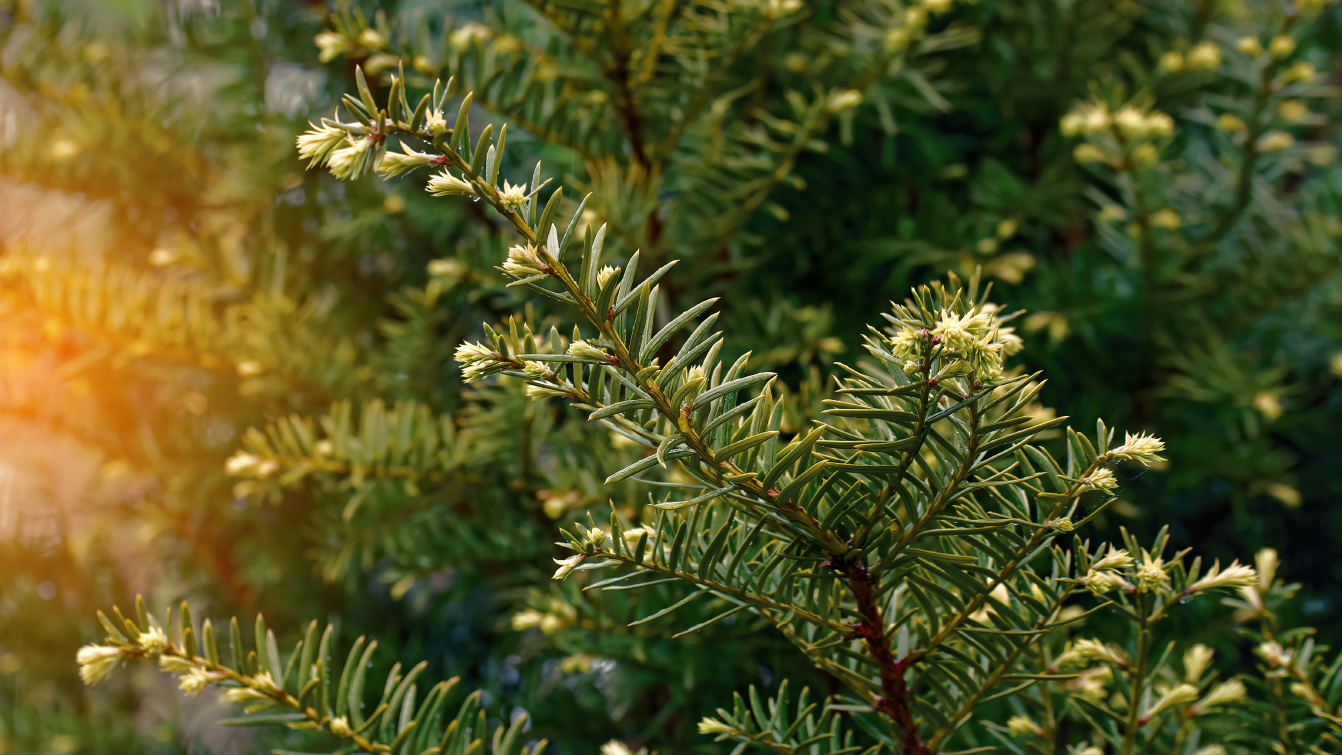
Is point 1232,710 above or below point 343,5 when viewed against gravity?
below

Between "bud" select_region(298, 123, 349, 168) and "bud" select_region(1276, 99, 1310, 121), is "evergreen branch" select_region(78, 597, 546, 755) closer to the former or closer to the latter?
"bud" select_region(298, 123, 349, 168)

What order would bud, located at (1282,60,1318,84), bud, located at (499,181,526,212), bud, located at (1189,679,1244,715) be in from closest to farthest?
bud, located at (499,181,526,212), bud, located at (1189,679,1244,715), bud, located at (1282,60,1318,84)

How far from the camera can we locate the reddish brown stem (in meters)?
0.18

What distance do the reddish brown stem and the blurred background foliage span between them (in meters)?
0.12

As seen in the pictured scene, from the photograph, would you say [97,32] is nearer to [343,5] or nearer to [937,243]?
[343,5]

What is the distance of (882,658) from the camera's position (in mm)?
186

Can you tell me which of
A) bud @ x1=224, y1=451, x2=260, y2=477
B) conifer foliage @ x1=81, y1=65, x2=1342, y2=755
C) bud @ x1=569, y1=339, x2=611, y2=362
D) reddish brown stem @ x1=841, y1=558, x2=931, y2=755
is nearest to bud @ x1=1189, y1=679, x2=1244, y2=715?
conifer foliage @ x1=81, y1=65, x2=1342, y2=755

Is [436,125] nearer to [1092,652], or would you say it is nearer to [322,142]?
[322,142]

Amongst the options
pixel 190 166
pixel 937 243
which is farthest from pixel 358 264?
pixel 937 243

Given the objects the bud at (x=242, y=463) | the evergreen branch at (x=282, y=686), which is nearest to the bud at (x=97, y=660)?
the evergreen branch at (x=282, y=686)

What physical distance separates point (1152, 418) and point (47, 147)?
0.63 m

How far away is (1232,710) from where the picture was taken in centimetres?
28

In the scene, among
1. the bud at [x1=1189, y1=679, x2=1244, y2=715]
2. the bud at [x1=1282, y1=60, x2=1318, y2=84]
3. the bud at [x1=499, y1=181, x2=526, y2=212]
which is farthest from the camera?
the bud at [x1=1282, y1=60, x2=1318, y2=84]

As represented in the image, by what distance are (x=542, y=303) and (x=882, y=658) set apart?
11.2 inches
